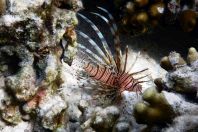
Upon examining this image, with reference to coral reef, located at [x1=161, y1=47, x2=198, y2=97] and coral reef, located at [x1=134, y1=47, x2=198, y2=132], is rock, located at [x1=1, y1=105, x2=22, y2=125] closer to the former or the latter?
coral reef, located at [x1=134, y1=47, x2=198, y2=132]

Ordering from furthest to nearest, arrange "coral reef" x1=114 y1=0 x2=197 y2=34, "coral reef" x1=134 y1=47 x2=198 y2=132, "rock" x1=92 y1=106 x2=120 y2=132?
"coral reef" x1=114 y1=0 x2=197 y2=34 → "rock" x1=92 y1=106 x2=120 y2=132 → "coral reef" x1=134 y1=47 x2=198 y2=132

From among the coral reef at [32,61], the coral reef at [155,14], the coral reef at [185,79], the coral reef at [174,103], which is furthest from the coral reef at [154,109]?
the coral reef at [155,14]

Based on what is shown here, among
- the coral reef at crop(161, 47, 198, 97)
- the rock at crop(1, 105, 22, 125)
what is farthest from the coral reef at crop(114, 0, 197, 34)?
the rock at crop(1, 105, 22, 125)

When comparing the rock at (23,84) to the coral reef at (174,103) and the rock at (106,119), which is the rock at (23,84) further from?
the coral reef at (174,103)

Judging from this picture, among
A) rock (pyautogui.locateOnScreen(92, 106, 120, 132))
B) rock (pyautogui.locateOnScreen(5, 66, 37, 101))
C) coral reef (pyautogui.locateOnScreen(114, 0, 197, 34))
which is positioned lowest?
rock (pyautogui.locateOnScreen(92, 106, 120, 132))

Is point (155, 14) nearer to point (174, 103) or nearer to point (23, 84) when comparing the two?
point (174, 103)

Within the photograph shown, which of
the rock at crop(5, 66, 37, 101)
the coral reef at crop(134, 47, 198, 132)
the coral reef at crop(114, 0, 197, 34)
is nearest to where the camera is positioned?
the coral reef at crop(134, 47, 198, 132)

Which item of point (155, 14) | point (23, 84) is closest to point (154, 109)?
point (23, 84)

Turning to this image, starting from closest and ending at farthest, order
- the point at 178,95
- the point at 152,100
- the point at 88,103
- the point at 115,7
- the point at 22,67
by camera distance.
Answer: the point at 152,100
the point at 178,95
the point at 22,67
the point at 88,103
the point at 115,7

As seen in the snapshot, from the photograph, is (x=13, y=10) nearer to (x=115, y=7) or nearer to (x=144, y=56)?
(x=115, y=7)

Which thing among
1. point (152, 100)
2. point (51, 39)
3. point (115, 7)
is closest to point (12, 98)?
point (51, 39)

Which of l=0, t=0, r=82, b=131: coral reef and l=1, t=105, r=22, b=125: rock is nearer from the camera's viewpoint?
l=0, t=0, r=82, b=131: coral reef
